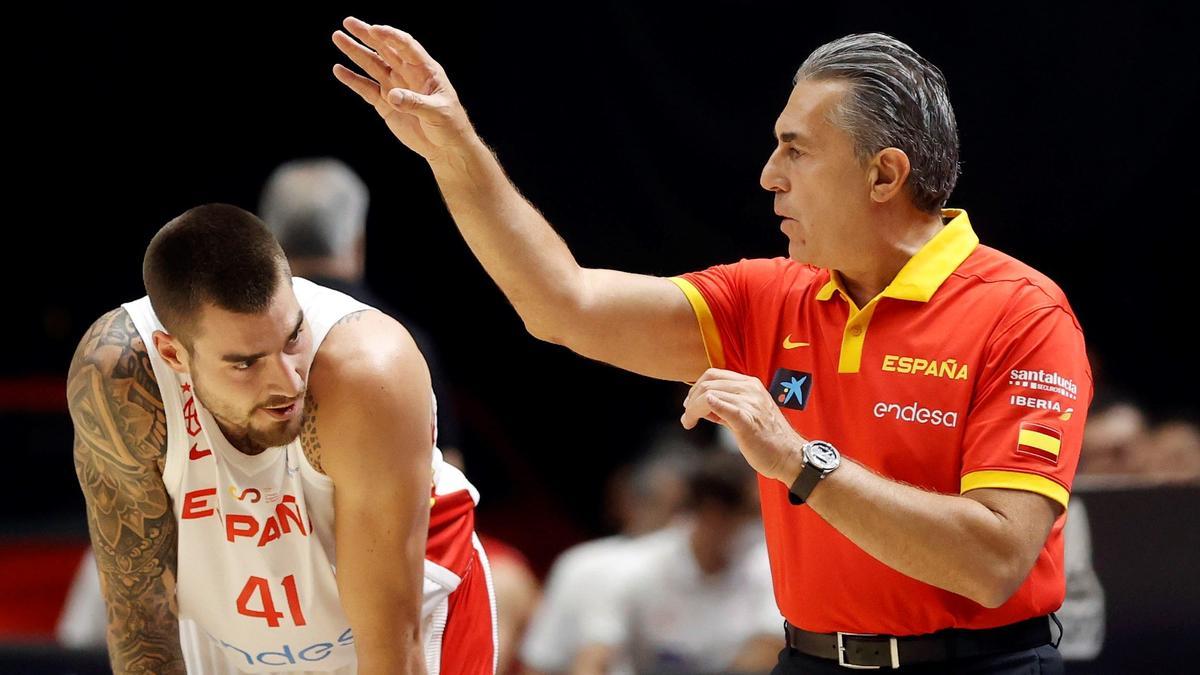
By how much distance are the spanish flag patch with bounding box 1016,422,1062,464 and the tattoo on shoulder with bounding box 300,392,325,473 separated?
4.13 ft

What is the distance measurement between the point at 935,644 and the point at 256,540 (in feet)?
4.24

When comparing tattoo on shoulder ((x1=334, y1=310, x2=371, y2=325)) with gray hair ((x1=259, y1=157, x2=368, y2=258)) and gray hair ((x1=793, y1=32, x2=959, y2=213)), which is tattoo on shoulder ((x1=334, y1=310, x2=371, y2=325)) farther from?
gray hair ((x1=259, y1=157, x2=368, y2=258))

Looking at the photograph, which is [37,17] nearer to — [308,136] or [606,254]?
[308,136]

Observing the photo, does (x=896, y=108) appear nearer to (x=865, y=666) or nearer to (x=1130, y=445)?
(x=865, y=666)

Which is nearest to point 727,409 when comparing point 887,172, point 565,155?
point 887,172

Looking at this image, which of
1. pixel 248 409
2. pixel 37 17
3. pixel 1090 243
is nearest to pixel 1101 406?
pixel 1090 243

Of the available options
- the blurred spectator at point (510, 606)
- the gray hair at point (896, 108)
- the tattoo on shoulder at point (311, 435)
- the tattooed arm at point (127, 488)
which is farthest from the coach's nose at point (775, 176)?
the blurred spectator at point (510, 606)

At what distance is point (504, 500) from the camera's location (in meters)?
6.59

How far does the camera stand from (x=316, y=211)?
416 centimetres

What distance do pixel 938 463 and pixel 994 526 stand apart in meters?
0.19

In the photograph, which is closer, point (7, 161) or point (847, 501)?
point (847, 501)

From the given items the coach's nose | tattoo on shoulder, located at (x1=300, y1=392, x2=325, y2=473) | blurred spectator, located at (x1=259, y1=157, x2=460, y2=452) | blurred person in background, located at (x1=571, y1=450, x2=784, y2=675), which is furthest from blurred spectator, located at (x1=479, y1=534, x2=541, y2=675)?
the coach's nose

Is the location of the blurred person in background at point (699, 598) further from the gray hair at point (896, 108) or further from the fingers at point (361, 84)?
the fingers at point (361, 84)

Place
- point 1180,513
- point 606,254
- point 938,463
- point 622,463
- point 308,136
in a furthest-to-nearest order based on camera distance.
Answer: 1. point 622,463
2. point 308,136
3. point 606,254
4. point 1180,513
5. point 938,463
